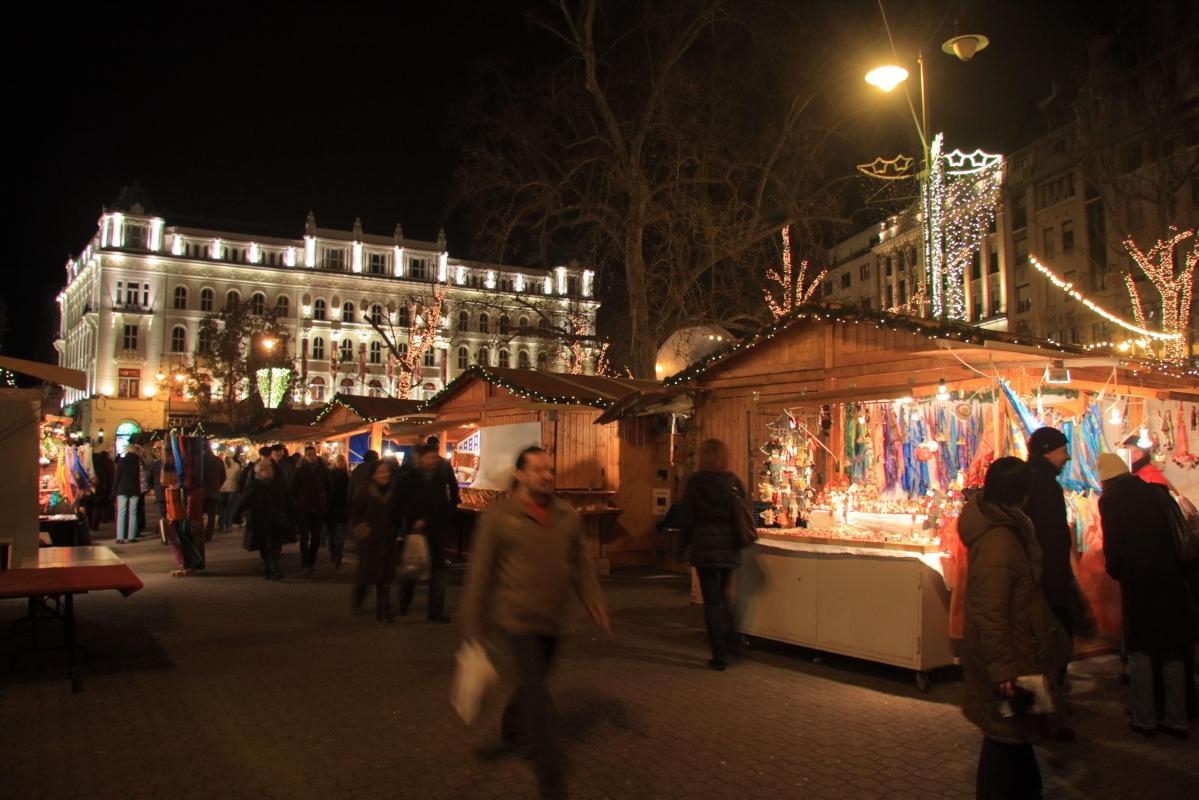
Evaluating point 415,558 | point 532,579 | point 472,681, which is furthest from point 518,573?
point 415,558

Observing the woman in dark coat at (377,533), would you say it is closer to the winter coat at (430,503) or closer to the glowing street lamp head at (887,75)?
the winter coat at (430,503)

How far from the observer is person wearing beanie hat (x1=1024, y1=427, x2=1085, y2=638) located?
16.8 ft

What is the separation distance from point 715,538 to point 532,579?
3.18 metres

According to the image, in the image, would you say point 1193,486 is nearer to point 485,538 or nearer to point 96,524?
point 485,538

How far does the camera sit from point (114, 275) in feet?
213

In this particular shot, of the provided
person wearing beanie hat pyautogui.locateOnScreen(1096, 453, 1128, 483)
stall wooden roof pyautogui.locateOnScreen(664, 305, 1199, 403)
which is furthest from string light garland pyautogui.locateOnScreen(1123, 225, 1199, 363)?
person wearing beanie hat pyautogui.locateOnScreen(1096, 453, 1128, 483)

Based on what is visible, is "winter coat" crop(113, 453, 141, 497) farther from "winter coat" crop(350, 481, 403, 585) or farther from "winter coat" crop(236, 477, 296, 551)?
"winter coat" crop(350, 481, 403, 585)

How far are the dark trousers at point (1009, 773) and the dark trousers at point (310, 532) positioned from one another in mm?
10556

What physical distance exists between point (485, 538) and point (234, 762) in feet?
6.98

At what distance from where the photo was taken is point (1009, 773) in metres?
3.51

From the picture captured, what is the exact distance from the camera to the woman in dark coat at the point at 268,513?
1189cm

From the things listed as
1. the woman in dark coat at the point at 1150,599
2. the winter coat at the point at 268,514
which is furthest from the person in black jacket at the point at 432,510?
the woman in dark coat at the point at 1150,599

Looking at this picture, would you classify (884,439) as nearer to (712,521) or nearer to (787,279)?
(712,521)

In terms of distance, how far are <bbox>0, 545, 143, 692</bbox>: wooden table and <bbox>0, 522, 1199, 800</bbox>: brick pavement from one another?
1.27 feet
